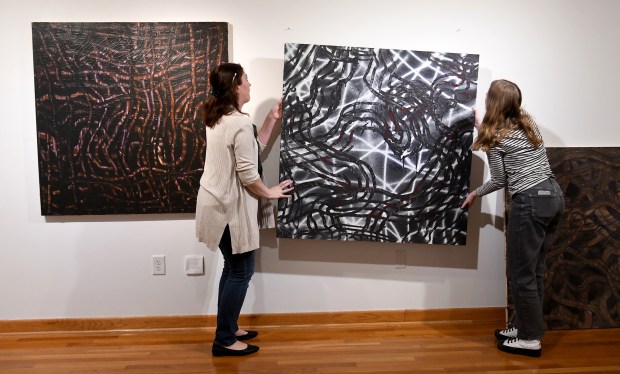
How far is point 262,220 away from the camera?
2.55m

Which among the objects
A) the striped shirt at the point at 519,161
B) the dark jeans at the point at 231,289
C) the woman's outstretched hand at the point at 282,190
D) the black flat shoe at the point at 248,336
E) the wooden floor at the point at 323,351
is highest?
the striped shirt at the point at 519,161

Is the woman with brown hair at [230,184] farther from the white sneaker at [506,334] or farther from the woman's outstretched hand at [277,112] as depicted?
the white sneaker at [506,334]

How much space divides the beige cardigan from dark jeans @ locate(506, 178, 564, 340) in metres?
1.26

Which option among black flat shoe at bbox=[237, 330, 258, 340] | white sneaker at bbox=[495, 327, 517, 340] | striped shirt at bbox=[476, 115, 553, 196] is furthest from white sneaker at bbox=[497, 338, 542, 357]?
black flat shoe at bbox=[237, 330, 258, 340]

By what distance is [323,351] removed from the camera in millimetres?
2475

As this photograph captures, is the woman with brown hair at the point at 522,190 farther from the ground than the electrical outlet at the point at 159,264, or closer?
farther from the ground

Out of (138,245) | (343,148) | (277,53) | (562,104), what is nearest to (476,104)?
(562,104)

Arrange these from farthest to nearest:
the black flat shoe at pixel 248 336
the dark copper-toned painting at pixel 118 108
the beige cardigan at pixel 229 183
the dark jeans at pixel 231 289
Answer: the black flat shoe at pixel 248 336, the dark copper-toned painting at pixel 118 108, the dark jeans at pixel 231 289, the beige cardigan at pixel 229 183

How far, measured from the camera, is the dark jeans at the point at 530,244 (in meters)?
2.29

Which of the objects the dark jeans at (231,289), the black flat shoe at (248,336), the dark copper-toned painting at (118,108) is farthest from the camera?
the black flat shoe at (248,336)

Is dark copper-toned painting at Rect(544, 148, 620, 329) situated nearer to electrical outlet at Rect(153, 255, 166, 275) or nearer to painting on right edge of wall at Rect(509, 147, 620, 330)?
painting on right edge of wall at Rect(509, 147, 620, 330)

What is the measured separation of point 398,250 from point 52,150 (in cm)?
196

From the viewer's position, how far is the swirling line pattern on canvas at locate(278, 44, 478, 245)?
2.50 metres

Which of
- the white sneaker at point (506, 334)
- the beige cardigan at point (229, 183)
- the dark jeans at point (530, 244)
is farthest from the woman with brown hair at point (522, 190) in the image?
the beige cardigan at point (229, 183)
